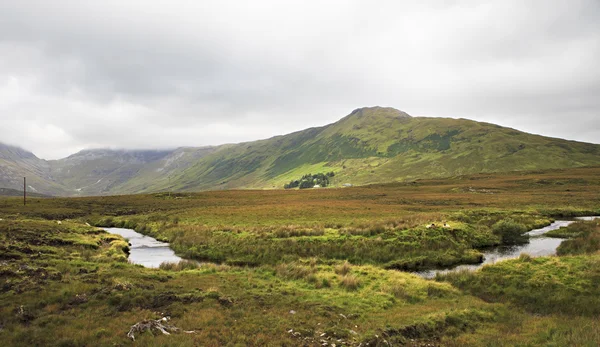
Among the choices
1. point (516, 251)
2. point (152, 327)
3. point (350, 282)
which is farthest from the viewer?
point (516, 251)

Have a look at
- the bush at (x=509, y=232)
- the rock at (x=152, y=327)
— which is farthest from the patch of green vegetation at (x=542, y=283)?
the rock at (x=152, y=327)

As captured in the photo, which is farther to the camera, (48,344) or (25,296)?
(25,296)

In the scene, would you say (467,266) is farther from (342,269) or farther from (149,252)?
(149,252)

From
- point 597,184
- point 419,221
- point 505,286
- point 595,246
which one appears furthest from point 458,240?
point 597,184

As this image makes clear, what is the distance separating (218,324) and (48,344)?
270 inches

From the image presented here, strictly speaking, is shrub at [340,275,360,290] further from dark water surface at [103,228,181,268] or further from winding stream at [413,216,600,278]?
dark water surface at [103,228,181,268]

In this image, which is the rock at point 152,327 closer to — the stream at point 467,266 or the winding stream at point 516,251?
the stream at point 467,266

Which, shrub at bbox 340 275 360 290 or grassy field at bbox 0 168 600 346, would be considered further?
shrub at bbox 340 275 360 290

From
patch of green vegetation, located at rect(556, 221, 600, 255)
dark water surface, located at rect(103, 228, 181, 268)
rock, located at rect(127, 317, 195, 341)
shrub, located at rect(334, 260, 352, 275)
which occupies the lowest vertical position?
dark water surface, located at rect(103, 228, 181, 268)

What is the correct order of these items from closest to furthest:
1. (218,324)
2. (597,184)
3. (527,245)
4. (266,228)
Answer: (218,324), (527,245), (266,228), (597,184)

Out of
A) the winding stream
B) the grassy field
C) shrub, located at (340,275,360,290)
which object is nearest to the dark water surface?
the grassy field

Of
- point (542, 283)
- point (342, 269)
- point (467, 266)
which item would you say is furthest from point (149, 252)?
point (542, 283)

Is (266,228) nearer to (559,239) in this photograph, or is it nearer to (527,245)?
(527,245)

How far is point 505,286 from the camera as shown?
23047mm
